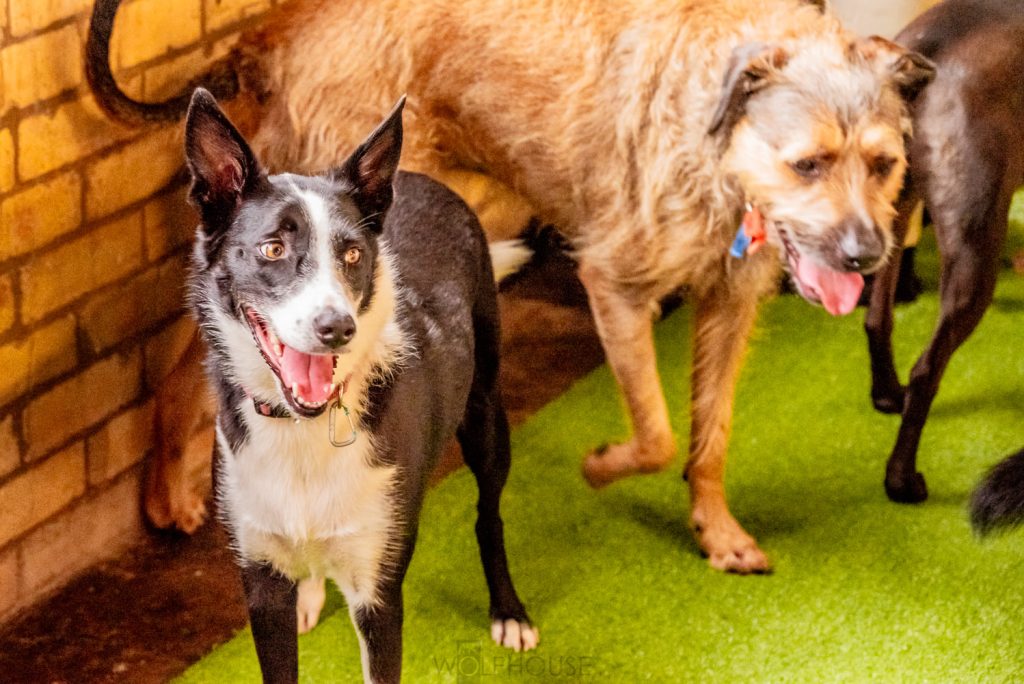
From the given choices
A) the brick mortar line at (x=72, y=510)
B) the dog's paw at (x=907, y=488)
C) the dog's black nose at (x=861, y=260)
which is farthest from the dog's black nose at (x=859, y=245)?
the brick mortar line at (x=72, y=510)

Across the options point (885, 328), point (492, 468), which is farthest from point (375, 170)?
point (885, 328)

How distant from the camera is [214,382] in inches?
85.3

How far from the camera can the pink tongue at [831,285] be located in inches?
112

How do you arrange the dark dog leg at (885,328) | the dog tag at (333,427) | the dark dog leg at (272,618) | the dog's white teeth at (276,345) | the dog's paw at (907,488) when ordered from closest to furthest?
the dog's white teeth at (276,345), the dog tag at (333,427), the dark dog leg at (272,618), the dog's paw at (907,488), the dark dog leg at (885,328)

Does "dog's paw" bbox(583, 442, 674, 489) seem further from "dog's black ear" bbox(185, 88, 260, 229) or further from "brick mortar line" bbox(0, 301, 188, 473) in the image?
"dog's black ear" bbox(185, 88, 260, 229)

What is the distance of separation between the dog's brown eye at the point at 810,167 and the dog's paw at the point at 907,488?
1047mm

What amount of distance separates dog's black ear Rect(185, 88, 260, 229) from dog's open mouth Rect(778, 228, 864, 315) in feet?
4.38

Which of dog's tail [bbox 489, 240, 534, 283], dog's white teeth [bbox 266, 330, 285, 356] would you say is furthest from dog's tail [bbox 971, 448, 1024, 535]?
dog's white teeth [bbox 266, 330, 285, 356]

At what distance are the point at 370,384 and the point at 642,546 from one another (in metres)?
1.32

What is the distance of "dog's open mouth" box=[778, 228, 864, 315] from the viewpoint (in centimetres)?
285

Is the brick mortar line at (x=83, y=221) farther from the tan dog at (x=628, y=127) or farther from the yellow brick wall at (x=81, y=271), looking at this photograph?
the tan dog at (x=628, y=127)

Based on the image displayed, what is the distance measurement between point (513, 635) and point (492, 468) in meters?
0.39

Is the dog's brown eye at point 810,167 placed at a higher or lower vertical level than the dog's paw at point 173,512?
higher

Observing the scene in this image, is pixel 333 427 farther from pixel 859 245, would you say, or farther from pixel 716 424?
pixel 716 424
